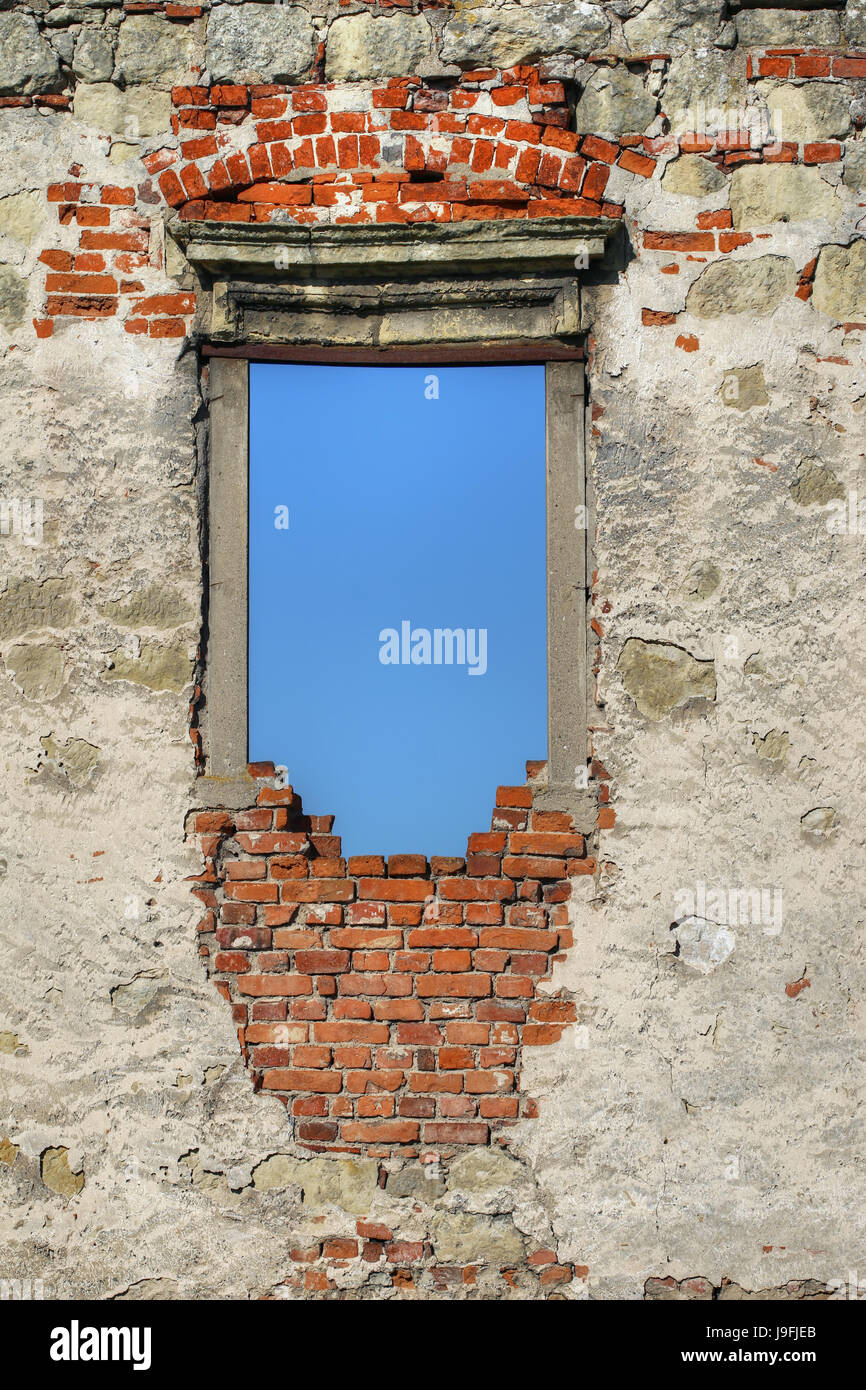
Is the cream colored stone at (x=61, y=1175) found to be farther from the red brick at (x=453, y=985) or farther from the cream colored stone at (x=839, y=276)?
the cream colored stone at (x=839, y=276)

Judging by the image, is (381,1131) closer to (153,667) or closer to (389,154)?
(153,667)

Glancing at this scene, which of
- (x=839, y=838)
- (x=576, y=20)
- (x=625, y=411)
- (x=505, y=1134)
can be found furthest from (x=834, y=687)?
(x=576, y=20)

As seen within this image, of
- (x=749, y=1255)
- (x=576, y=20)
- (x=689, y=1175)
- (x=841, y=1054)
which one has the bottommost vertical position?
(x=749, y=1255)

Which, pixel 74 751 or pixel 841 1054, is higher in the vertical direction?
pixel 74 751

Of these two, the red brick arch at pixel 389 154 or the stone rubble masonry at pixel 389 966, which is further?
the red brick arch at pixel 389 154

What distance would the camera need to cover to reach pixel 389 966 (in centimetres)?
331

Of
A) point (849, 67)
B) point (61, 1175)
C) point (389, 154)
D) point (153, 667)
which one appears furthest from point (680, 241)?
point (61, 1175)

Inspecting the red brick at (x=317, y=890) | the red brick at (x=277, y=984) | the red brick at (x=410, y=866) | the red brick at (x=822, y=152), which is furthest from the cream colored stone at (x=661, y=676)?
the red brick at (x=822, y=152)

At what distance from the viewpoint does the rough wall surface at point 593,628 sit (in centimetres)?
322

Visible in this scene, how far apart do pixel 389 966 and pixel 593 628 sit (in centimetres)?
127

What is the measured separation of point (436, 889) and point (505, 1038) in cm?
51

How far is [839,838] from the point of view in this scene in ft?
10.8

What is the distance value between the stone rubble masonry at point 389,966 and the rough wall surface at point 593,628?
0.25 ft

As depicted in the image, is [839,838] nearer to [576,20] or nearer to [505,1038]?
[505,1038]
